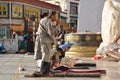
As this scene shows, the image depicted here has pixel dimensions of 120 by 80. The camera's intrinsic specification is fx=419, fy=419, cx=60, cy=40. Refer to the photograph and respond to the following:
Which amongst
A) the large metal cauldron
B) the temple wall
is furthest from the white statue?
the temple wall

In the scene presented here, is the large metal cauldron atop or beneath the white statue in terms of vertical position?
beneath

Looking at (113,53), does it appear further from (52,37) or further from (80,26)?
(80,26)

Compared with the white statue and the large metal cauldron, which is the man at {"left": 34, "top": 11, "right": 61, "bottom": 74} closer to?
the white statue

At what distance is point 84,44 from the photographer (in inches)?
653

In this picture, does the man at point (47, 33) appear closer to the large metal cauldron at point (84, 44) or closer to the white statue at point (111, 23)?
the white statue at point (111, 23)

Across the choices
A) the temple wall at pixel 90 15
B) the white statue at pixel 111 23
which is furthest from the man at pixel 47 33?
the temple wall at pixel 90 15

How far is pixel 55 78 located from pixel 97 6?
12.7 metres

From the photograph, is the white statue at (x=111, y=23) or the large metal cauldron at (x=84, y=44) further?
the large metal cauldron at (x=84, y=44)

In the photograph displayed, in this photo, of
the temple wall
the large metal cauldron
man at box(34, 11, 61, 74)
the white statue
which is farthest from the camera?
the temple wall

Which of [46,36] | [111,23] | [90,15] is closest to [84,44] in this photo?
[111,23]

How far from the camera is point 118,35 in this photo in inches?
608

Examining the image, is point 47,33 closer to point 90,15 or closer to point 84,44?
point 84,44

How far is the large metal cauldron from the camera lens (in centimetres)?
1628

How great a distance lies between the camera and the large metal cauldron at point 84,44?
53.4 feet
